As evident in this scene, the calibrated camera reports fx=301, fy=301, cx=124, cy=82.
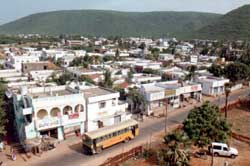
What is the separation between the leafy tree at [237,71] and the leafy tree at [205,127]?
35.6m

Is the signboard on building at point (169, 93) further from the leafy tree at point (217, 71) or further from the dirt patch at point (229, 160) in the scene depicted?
the leafy tree at point (217, 71)

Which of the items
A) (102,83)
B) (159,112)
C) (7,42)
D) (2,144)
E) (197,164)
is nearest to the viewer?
(197,164)

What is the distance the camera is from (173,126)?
3788 cm

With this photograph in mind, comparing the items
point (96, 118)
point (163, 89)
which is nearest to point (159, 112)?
point (163, 89)

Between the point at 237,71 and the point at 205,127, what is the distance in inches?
1504

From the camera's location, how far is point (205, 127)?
27.4 metres

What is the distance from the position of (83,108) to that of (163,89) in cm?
1641

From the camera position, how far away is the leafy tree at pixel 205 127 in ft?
88.6

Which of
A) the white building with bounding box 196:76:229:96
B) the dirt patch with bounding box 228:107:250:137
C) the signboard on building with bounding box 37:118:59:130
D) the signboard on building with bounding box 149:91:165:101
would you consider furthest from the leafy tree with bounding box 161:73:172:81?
the signboard on building with bounding box 37:118:59:130

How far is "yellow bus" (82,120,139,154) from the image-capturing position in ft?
94.4

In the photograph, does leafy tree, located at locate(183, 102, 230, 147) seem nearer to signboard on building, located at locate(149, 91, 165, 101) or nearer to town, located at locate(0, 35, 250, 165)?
town, located at locate(0, 35, 250, 165)

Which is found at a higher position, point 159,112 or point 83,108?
point 83,108

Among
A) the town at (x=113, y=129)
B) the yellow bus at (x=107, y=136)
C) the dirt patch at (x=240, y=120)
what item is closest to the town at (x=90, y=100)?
the town at (x=113, y=129)

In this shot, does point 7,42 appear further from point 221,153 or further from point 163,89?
point 221,153
